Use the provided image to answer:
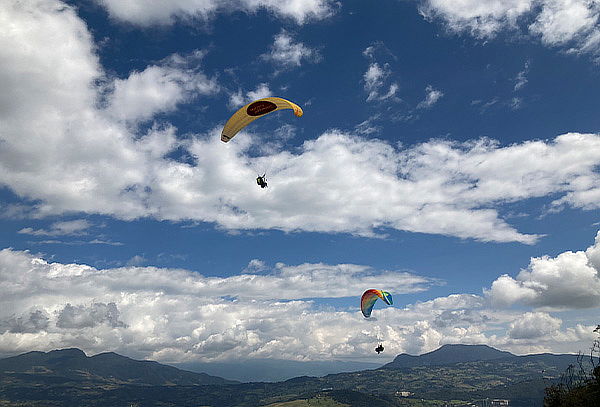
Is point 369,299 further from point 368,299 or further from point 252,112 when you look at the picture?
point 252,112

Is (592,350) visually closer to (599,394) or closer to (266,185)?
(599,394)

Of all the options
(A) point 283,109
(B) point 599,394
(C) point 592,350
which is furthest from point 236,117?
(C) point 592,350

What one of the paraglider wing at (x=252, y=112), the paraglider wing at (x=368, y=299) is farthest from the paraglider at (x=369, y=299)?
the paraglider wing at (x=252, y=112)

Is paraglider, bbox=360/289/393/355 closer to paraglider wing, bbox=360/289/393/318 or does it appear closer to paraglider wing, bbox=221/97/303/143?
paraglider wing, bbox=360/289/393/318

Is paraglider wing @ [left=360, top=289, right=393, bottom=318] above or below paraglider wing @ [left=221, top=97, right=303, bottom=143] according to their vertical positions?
below

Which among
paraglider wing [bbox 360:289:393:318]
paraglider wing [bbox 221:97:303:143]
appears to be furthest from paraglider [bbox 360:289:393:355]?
paraglider wing [bbox 221:97:303:143]

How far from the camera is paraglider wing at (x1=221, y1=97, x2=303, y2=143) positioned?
48.8m

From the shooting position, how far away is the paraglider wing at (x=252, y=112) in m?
48.8

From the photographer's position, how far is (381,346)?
277ft

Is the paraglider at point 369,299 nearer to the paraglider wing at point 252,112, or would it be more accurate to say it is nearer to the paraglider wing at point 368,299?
the paraglider wing at point 368,299

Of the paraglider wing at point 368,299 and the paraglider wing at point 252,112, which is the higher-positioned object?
the paraglider wing at point 252,112

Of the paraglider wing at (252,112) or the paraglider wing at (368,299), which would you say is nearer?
the paraglider wing at (252,112)

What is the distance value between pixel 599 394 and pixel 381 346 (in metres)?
36.8

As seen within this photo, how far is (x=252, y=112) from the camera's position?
5097cm
